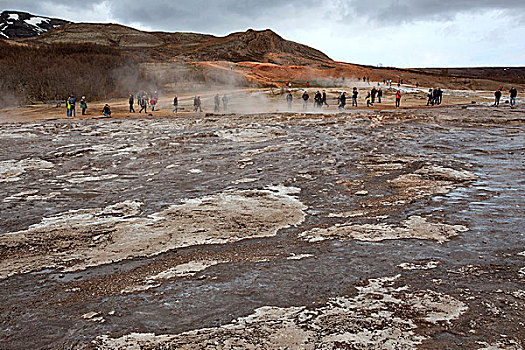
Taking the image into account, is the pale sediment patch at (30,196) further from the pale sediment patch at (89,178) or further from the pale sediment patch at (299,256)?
the pale sediment patch at (299,256)

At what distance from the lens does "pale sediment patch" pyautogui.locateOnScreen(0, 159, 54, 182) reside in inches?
345

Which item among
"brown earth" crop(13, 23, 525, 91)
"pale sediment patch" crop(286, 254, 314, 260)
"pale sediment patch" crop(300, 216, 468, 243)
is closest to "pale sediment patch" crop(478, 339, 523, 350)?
"pale sediment patch" crop(286, 254, 314, 260)

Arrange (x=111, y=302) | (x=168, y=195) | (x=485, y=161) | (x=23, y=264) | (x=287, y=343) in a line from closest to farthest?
(x=287, y=343) < (x=111, y=302) < (x=23, y=264) < (x=168, y=195) < (x=485, y=161)

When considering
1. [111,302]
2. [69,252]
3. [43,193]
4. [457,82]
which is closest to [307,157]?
[43,193]

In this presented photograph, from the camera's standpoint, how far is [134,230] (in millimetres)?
5379

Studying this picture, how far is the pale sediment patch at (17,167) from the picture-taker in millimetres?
8773

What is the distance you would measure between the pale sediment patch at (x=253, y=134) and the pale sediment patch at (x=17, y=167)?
5.75 m

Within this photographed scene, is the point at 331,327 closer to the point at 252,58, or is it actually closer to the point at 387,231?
the point at 387,231

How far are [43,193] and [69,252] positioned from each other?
324 cm

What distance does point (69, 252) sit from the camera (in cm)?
478

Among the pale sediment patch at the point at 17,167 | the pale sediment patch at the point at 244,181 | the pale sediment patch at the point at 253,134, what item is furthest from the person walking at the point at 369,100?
the pale sediment patch at the point at 17,167

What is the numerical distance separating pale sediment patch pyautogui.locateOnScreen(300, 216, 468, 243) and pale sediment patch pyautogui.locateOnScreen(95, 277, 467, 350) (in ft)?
4.82

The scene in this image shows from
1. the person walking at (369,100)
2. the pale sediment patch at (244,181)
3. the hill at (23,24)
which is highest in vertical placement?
the hill at (23,24)

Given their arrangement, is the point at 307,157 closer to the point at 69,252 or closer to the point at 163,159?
the point at 163,159
